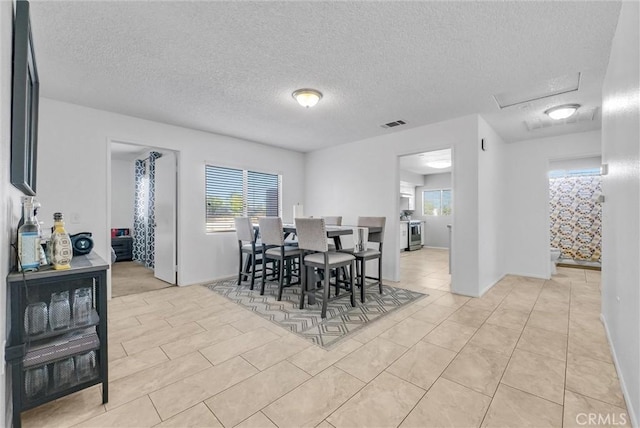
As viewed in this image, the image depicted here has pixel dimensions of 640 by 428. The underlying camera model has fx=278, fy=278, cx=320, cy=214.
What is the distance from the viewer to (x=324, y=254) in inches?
119

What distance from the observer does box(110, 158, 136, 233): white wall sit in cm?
680

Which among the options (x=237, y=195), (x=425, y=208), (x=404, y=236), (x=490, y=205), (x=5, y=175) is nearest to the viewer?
(x=5, y=175)

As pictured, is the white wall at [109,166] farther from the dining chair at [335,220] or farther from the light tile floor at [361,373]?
the dining chair at [335,220]

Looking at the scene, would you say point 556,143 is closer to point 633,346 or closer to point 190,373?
point 633,346

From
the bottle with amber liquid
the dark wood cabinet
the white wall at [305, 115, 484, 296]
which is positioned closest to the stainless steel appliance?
the white wall at [305, 115, 484, 296]

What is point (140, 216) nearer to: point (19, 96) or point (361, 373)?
point (19, 96)

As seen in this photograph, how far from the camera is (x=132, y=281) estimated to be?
453 cm

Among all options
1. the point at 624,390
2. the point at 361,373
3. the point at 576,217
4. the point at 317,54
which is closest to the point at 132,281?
the point at 361,373

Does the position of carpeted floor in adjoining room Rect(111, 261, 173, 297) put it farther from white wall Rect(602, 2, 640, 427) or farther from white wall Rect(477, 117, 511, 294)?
white wall Rect(602, 2, 640, 427)

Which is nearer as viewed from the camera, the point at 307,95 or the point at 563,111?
the point at 307,95

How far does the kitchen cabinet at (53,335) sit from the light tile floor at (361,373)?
0.53 feet

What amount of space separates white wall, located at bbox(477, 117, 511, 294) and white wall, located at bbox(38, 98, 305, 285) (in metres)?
3.62

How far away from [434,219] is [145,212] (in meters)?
7.94

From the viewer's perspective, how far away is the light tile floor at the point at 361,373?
1514mm
